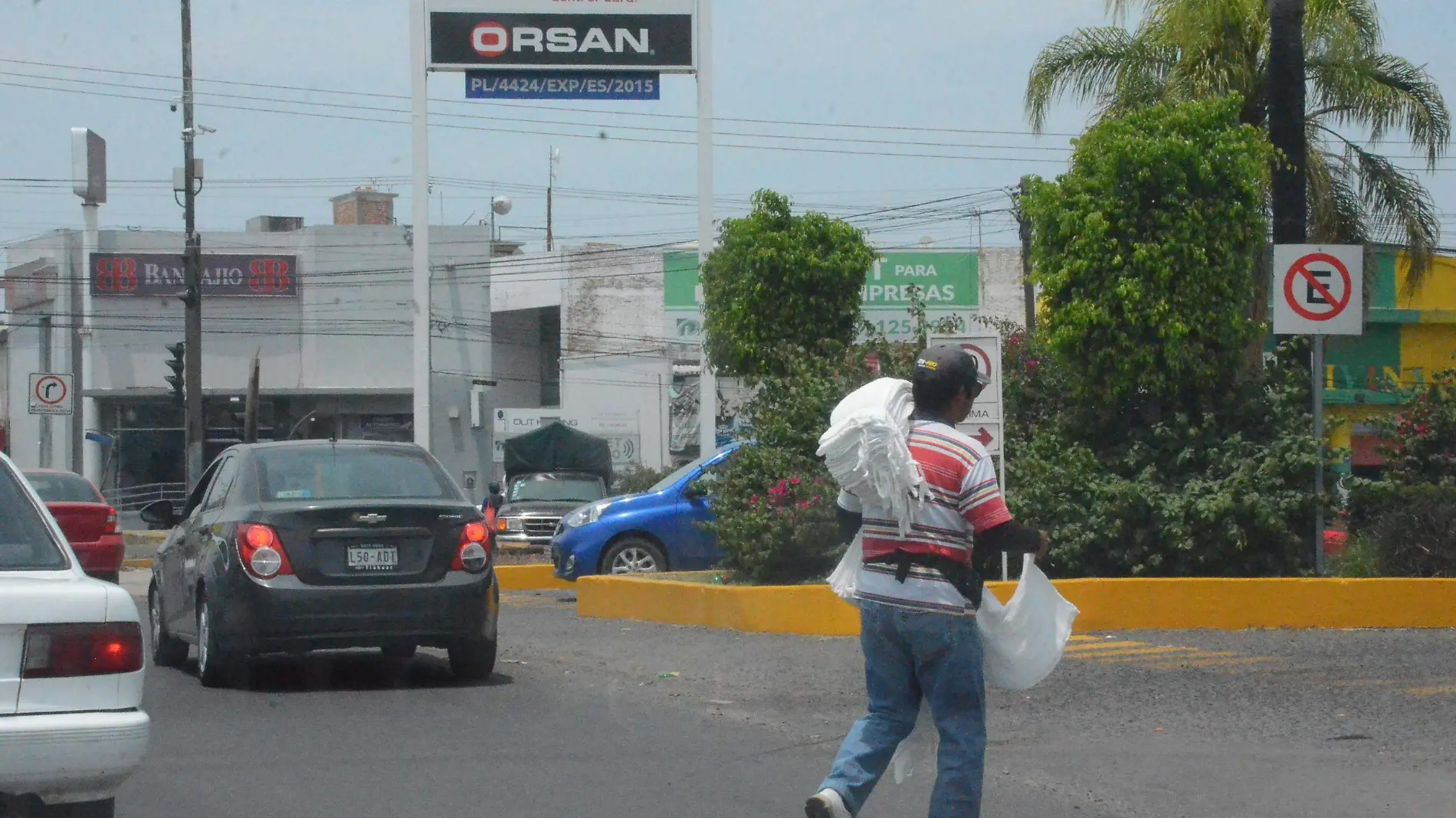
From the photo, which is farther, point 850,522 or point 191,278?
point 191,278

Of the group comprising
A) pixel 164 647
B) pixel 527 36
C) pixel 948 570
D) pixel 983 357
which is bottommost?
pixel 164 647

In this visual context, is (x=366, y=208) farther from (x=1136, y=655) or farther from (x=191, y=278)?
(x=1136, y=655)

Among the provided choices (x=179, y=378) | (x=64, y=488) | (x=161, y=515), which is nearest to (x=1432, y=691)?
(x=161, y=515)

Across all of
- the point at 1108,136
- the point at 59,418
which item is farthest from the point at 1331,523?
the point at 59,418

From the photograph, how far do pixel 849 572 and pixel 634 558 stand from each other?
11410mm

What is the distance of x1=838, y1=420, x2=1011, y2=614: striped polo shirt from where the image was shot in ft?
16.5

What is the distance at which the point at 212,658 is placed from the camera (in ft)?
32.0

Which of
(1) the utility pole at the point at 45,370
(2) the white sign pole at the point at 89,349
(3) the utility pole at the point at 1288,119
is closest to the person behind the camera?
(3) the utility pole at the point at 1288,119

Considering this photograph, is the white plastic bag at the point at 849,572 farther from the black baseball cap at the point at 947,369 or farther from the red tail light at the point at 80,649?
the red tail light at the point at 80,649

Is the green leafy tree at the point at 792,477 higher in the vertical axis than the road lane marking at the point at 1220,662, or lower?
higher

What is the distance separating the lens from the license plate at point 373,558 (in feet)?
31.6

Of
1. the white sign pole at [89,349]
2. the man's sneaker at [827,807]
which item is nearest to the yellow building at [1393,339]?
the white sign pole at [89,349]

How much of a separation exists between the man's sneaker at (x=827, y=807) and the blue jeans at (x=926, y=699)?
4 centimetres

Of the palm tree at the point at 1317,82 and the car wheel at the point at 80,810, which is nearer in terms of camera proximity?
the car wheel at the point at 80,810
